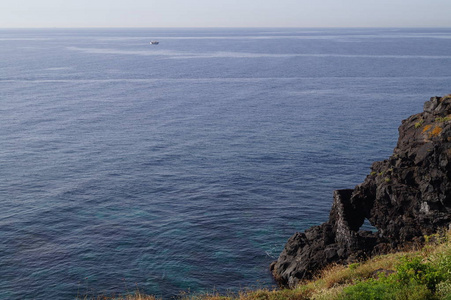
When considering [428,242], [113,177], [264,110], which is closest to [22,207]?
[113,177]

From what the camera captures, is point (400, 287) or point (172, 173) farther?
point (172, 173)

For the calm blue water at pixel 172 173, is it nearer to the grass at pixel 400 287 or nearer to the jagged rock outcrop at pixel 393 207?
the jagged rock outcrop at pixel 393 207

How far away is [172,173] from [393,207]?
3377cm

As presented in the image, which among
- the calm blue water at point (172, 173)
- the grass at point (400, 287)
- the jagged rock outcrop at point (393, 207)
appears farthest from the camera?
the calm blue water at point (172, 173)

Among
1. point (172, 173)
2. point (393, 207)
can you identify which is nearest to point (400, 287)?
point (393, 207)

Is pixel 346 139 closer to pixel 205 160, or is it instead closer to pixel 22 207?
pixel 205 160

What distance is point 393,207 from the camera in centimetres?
3588

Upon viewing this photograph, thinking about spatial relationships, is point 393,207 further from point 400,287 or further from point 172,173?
point 172,173

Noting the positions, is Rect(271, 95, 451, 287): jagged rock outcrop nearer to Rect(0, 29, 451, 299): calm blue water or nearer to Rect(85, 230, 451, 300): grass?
Rect(0, 29, 451, 299): calm blue water

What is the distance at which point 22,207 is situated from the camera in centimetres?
5197

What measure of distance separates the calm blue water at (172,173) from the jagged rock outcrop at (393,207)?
13.2 feet

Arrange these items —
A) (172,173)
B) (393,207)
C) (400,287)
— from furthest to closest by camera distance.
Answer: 1. (172,173)
2. (393,207)
3. (400,287)

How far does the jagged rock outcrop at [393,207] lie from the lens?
33.8m

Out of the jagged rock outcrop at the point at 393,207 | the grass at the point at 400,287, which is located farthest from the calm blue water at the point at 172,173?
the grass at the point at 400,287
